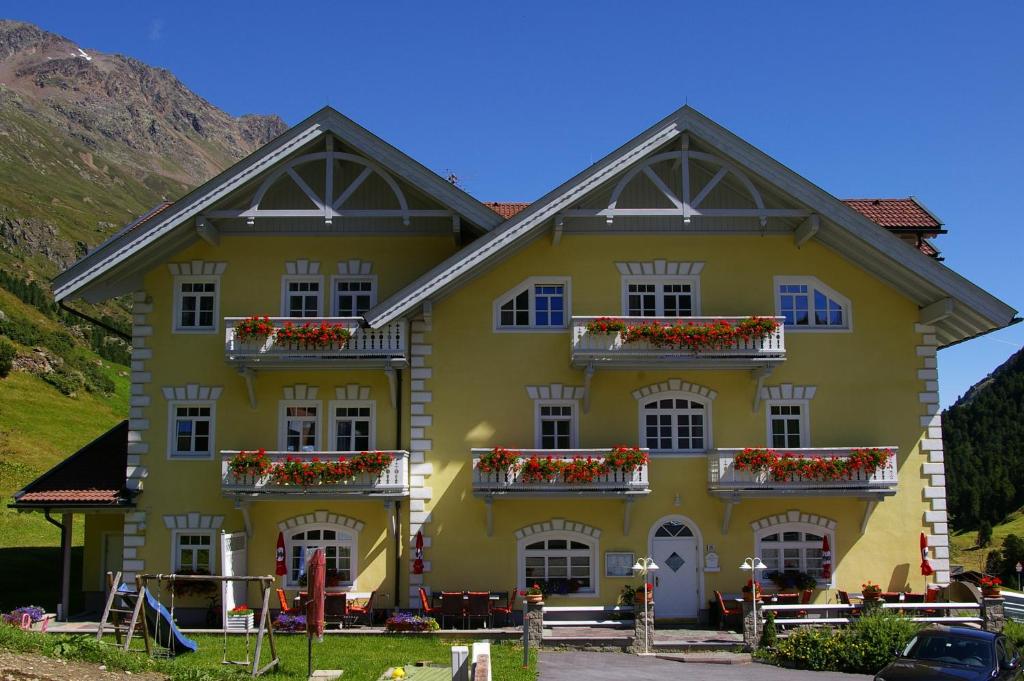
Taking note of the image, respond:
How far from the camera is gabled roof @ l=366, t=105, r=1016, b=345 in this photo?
2548cm

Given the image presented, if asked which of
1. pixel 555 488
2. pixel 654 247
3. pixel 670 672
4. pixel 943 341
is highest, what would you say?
pixel 654 247

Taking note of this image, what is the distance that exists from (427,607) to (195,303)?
33.9 ft

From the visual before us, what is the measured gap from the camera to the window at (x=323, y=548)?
2650cm

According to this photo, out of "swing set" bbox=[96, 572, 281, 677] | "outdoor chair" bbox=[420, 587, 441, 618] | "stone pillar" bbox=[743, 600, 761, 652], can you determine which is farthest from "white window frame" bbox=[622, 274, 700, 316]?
"swing set" bbox=[96, 572, 281, 677]

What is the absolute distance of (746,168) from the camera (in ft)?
85.8

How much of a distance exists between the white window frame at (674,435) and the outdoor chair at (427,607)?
672cm

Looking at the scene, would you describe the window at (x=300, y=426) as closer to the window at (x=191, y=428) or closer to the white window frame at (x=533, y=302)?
the window at (x=191, y=428)

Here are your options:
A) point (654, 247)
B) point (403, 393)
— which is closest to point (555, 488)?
point (403, 393)

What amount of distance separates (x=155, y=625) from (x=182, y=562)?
698 cm

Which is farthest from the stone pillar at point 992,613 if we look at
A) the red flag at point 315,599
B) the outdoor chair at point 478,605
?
the red flag at point 315,599

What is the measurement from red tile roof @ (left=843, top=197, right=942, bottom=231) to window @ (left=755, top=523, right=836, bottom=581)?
8.96 m

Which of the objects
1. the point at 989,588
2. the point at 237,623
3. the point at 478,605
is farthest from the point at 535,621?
the point at 989,588

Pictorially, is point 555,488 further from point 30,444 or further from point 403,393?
point 30,444

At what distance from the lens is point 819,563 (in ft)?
86.8
